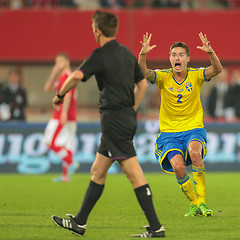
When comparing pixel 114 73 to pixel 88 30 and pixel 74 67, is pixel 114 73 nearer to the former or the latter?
pixel 88 30

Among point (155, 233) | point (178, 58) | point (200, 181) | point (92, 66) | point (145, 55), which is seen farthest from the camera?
point (178, 58)

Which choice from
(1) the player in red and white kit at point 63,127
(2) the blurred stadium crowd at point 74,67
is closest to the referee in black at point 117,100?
(1) the player in red and white kit at point 63,127

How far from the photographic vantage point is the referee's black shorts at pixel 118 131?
23.9 feet

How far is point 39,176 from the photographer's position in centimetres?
1609

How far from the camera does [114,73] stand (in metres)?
7.25

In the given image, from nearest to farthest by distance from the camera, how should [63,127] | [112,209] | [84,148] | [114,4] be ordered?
[112,209] < [63,127] < [84,148] < [114,4]

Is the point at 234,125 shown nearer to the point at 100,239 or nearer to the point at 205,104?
the point at 205,104

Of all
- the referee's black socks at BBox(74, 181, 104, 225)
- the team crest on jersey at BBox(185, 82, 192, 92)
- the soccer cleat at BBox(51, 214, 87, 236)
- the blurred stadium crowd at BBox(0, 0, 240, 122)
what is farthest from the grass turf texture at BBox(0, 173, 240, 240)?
the blurred stadium crowd at BBox(0, 0, 240, 122)

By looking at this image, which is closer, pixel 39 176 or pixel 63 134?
pixel 63 134

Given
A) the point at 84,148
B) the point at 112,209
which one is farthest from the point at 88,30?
the point at 112,209

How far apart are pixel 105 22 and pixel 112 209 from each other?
3505mm

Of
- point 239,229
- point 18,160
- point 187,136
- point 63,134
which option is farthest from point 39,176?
point 239,229

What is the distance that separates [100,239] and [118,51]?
1.80m

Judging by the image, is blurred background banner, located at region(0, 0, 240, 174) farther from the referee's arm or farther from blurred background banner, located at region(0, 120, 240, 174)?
the referee's arm
